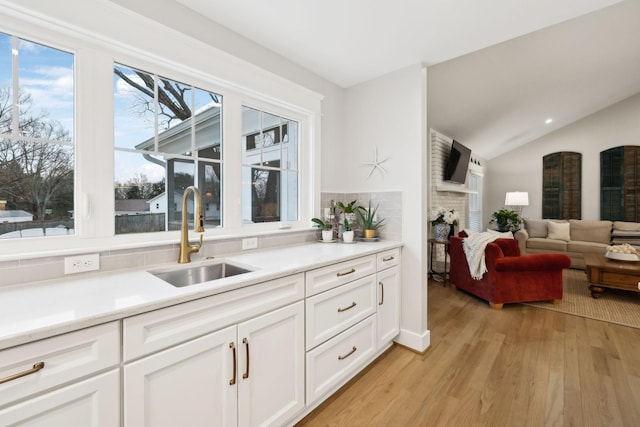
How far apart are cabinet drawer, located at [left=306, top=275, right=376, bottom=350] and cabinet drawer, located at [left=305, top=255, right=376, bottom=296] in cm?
4

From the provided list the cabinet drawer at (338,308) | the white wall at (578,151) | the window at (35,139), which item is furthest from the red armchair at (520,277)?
the white wall at (578,151)

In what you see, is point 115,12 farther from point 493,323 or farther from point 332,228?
point 493,323

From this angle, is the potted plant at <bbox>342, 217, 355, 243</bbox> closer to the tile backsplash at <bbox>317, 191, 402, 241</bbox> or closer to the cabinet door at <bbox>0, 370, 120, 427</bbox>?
the tile backsplash at <bbox>317, 191, 402, 241</bbox>

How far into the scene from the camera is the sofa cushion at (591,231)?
17.1ft

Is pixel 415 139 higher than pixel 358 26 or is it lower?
lower

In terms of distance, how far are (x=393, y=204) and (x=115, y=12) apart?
218 cm

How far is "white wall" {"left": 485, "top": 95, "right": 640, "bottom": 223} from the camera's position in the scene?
5.78 metres

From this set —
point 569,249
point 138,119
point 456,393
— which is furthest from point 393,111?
point 569,249

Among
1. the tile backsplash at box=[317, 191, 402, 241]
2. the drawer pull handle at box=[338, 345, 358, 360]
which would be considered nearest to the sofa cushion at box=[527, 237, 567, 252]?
the tile backsplash at box=[317, 191, 402, 241]

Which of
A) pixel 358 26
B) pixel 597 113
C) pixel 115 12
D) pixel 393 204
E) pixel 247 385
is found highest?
pixel 597 113

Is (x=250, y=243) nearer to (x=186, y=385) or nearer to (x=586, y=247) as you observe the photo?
(x=186, y=385)

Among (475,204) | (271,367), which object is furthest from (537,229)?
(271,367)

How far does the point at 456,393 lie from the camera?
6.07ft

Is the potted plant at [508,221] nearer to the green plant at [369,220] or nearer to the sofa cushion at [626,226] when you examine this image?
the sofa cushion at [626,226]
